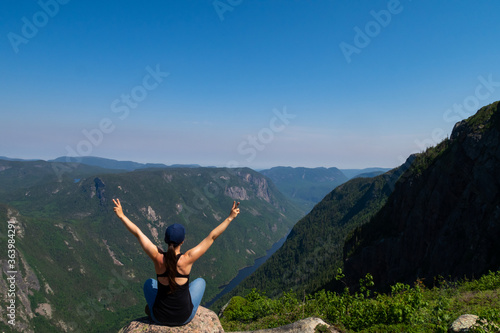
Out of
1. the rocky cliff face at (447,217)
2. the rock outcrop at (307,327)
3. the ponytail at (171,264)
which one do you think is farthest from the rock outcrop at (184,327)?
the rocky cliff face at (447,217)

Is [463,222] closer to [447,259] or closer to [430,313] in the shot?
[447,259]

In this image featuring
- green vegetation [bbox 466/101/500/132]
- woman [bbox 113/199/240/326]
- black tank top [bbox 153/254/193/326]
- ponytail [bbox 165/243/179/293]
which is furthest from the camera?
green vegetation [bbox 466/101/500/132]

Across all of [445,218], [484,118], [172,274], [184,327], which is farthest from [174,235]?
[484,118]

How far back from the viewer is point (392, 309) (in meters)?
9.38

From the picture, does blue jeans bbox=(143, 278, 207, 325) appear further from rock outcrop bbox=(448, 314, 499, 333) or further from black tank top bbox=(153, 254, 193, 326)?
rock outcrop bbox=(448, 314, 499, 333)

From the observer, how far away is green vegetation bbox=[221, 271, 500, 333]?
8352mm

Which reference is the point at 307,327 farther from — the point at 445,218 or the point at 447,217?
the point at 445,218

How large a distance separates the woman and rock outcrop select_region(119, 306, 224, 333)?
0.15 metres

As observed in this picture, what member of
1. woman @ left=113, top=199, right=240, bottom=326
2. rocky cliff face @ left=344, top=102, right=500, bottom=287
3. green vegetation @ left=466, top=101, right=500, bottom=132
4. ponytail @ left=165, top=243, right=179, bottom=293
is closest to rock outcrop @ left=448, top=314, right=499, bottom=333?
woman @ left=113, top=199, right=240, bottom=326

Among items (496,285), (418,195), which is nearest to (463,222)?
(418,195)

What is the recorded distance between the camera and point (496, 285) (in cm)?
1374

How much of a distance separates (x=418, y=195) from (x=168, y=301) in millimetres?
63480

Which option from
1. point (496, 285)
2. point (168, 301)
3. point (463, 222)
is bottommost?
point (463, 222)

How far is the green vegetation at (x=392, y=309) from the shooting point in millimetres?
8352
